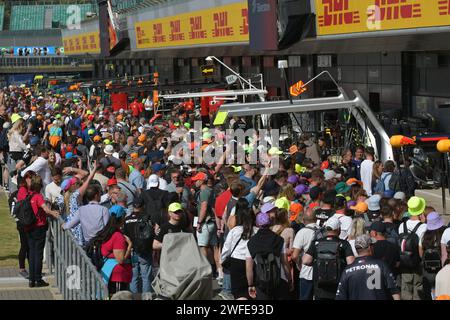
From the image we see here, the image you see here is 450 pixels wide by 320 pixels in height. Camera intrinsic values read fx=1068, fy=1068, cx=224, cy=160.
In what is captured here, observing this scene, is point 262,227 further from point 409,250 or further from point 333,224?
point 409,250

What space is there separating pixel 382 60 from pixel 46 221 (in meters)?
17.0

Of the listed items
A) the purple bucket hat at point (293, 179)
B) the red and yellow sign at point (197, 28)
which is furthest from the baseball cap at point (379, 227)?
the red and yellow sign at point (197, 28)

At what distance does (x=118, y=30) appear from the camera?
5100cm

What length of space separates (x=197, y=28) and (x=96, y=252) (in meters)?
25.3

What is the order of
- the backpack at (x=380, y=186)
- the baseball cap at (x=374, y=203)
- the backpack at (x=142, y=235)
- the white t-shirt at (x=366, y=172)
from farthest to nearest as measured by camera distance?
the white t-shirt at (x=366, y=172)
the backpack at (x=380, y=186)
the baseball cap at (x=374, y=203)
the backpack at (x=142, y=235)

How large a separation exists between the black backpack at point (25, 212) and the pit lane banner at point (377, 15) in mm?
9805

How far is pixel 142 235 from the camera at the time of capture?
12703 millimetres

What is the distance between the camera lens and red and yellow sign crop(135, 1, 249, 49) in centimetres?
→ 3219

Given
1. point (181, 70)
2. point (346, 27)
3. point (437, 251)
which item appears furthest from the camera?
point (181, 70)

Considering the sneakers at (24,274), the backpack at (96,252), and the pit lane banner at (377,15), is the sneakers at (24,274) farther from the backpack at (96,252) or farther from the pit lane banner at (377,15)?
the pit lane banner at (377,15)

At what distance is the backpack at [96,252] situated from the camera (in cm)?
1205

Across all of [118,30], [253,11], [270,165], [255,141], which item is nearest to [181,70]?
[118,30]
